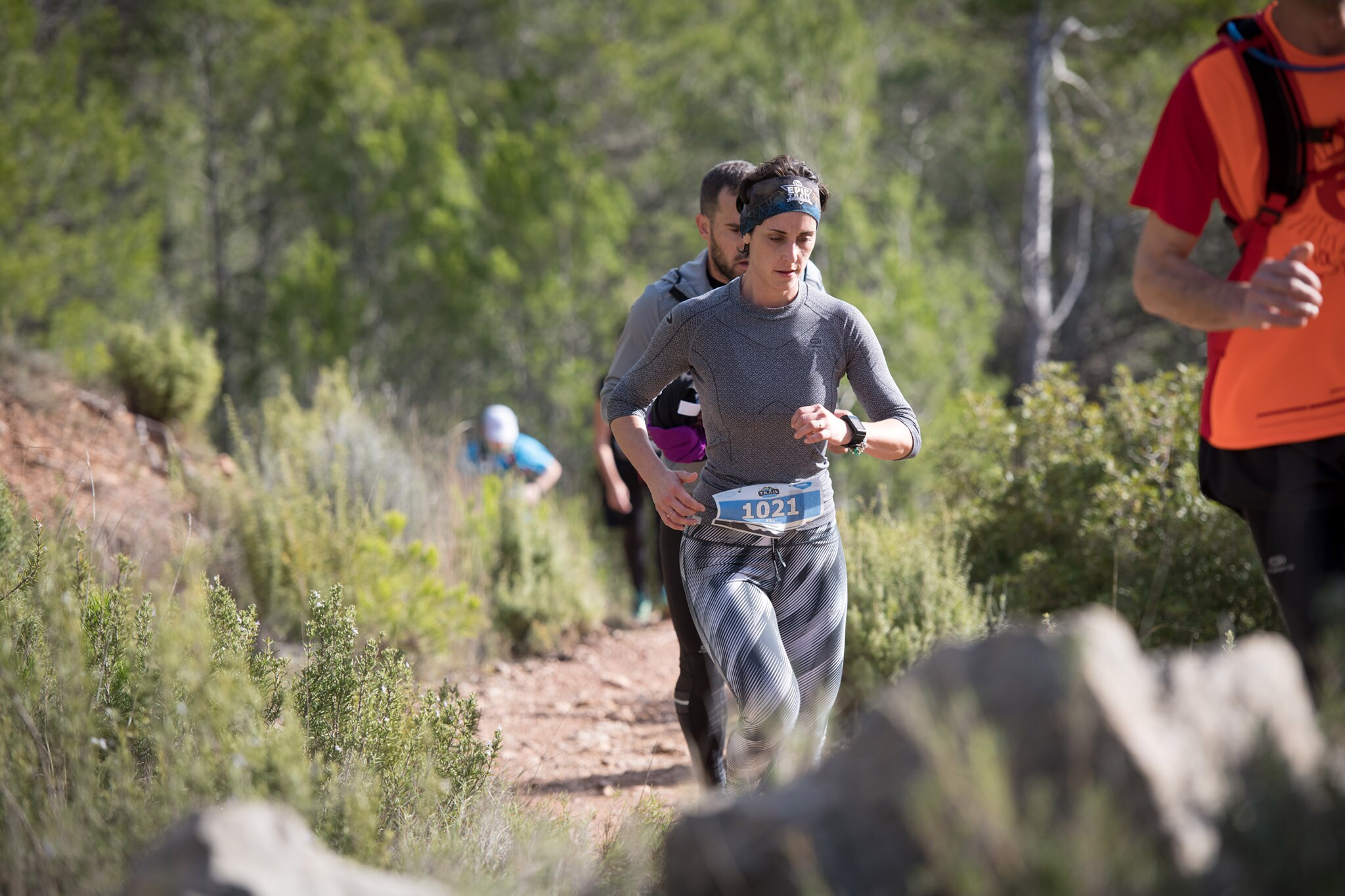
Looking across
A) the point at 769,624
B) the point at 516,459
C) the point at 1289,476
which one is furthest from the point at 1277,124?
the point at 516,459

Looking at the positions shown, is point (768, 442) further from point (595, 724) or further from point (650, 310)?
point (595, 724)

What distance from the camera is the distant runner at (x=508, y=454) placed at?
695 centimetres

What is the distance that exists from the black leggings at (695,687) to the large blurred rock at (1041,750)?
1439mm

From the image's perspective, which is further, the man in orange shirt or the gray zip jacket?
the gray zip jacket

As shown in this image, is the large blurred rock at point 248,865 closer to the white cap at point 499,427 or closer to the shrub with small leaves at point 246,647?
the shrub with small leaves at point 246,647

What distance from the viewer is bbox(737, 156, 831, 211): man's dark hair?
2.64m

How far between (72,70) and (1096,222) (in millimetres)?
14091

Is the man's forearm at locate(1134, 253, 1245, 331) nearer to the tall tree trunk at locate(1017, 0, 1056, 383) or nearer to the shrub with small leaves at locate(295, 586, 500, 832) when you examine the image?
the shrub with small leaves at locate(295, 586, 500, 832)

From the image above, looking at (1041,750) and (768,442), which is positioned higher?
(768,442)

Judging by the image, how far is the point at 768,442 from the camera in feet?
8.55

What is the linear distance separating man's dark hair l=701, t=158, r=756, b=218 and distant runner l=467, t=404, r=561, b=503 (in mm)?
3783

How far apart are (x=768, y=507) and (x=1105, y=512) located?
2.62 meters

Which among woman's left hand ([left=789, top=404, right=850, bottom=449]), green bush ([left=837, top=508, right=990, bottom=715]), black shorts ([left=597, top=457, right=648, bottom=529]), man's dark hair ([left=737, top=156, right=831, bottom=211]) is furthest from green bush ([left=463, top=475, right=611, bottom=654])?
woman's left hand ([left=789, top=404, right=850, bottom=449])

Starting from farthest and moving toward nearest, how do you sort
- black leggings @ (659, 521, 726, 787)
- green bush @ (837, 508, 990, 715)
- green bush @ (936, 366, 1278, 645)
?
green bush @ (936, 366, 1278, 645) < green bush @ (837, 508, 990, 715) < black leggings @ (659, 521, 726, 787)
